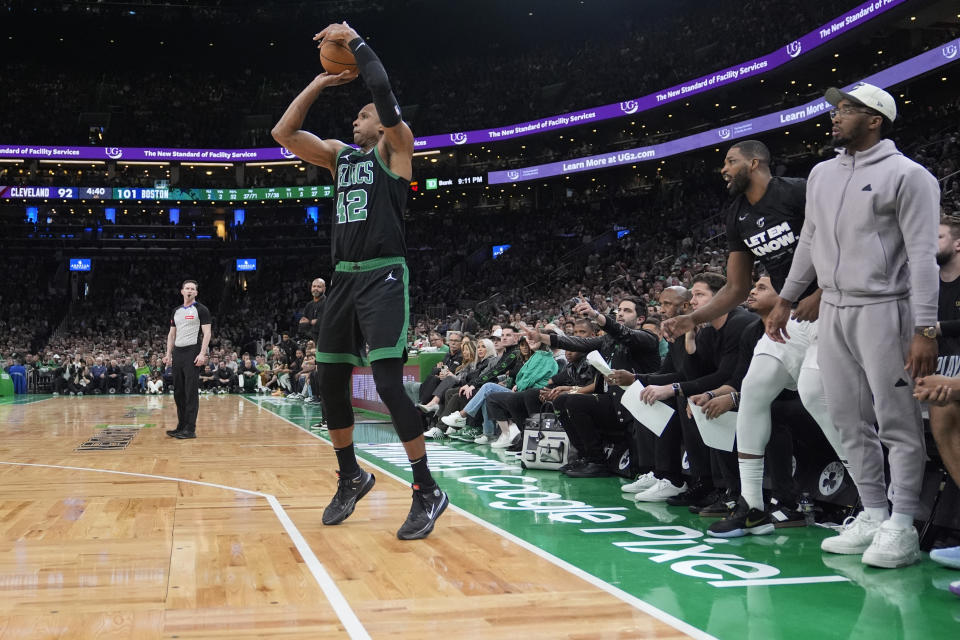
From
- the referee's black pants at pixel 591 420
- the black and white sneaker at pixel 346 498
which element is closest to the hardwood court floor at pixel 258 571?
the black and white sneaker at pixel 346 498

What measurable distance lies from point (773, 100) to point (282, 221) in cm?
2267

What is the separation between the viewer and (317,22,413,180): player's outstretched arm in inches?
145

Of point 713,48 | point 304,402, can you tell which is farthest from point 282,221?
point 304,402

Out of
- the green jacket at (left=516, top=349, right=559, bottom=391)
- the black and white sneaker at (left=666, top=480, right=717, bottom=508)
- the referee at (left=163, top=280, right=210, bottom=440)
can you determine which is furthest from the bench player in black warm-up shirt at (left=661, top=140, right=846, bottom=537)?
the referee at (left=163, top=280, right=210, bottom=440)

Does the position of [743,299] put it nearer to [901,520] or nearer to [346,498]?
[901,520]

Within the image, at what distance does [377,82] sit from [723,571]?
2503 millimetres

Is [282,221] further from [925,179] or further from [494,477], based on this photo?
[925,179]

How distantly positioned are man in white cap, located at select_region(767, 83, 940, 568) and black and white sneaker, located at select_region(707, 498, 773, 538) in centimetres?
44

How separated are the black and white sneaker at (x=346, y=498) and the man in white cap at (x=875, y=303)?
2153mm

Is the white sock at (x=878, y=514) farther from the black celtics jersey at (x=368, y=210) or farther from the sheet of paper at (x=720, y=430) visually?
the black celtics jersey at (x=368, y=210)

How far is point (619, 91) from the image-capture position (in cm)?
3247

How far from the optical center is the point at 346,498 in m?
4.05

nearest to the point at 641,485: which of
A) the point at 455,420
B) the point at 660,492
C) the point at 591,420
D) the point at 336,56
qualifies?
the point at 660,492

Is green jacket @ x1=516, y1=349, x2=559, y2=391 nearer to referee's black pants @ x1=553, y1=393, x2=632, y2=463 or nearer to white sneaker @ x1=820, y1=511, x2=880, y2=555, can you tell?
referee's black pants @ x1=553, y1=393, x2=632, y2=463
